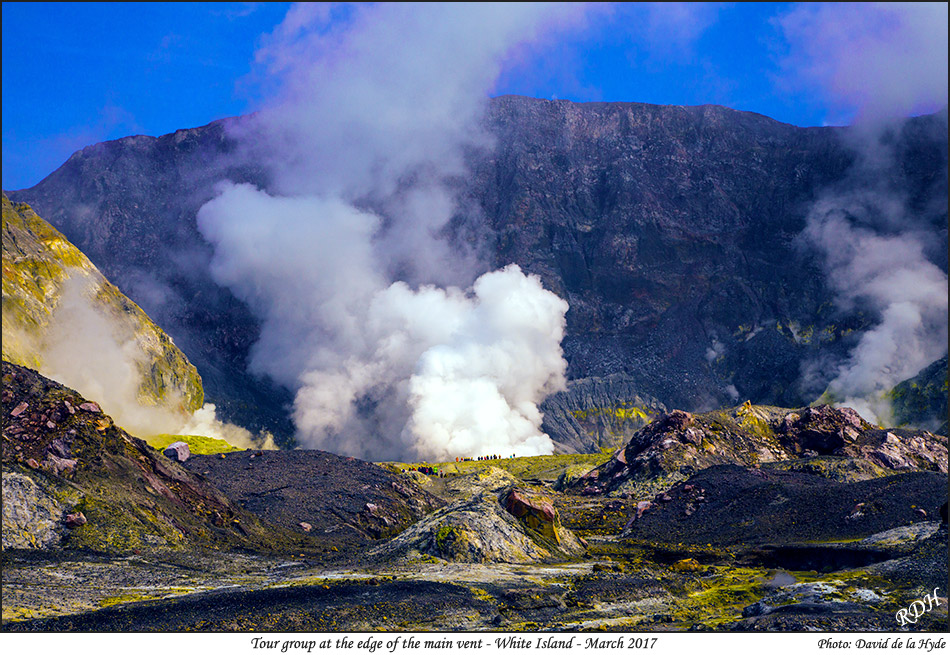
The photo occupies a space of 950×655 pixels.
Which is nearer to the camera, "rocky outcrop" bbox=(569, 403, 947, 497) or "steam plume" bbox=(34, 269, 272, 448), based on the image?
"rocky outcrop" bbox=(569, 403, 947, 497)

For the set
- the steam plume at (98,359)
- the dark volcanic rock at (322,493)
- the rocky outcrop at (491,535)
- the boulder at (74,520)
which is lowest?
the rocky outcrop at (491,535)

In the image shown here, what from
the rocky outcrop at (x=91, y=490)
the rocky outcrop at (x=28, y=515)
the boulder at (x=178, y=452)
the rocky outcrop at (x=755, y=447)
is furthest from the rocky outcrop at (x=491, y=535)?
the boulder at (x=178, y=452)

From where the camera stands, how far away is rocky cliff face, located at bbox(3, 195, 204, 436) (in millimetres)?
133125

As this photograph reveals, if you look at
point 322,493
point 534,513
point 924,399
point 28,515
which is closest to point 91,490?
point 28,515

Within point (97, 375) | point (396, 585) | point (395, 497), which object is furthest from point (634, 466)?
point (97, 375)

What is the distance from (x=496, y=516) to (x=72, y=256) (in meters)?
139

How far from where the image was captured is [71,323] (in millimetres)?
146625

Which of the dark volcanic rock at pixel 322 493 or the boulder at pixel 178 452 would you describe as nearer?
the dark volcanic rock at pixel 322 493

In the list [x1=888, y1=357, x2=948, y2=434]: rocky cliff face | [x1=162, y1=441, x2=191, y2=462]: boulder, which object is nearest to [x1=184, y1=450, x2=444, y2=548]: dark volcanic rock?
[x1=162, y1=441, x2=191, y2=462]: boulder

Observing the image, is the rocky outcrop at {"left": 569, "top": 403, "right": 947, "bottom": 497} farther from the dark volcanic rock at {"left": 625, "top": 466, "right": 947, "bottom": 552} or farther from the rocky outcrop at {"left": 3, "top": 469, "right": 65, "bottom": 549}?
the rocky outcrop at {"left": 3, "top": 469, "right": 65, "bottom": 549}

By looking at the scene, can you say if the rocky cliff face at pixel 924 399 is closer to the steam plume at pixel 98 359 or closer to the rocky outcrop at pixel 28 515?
the rocky outcrop at pixel 28 515

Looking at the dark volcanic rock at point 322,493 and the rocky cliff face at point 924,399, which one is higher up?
the rocky cliff face at point 924,399

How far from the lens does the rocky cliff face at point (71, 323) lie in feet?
437

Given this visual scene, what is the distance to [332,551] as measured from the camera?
60.9 meters
